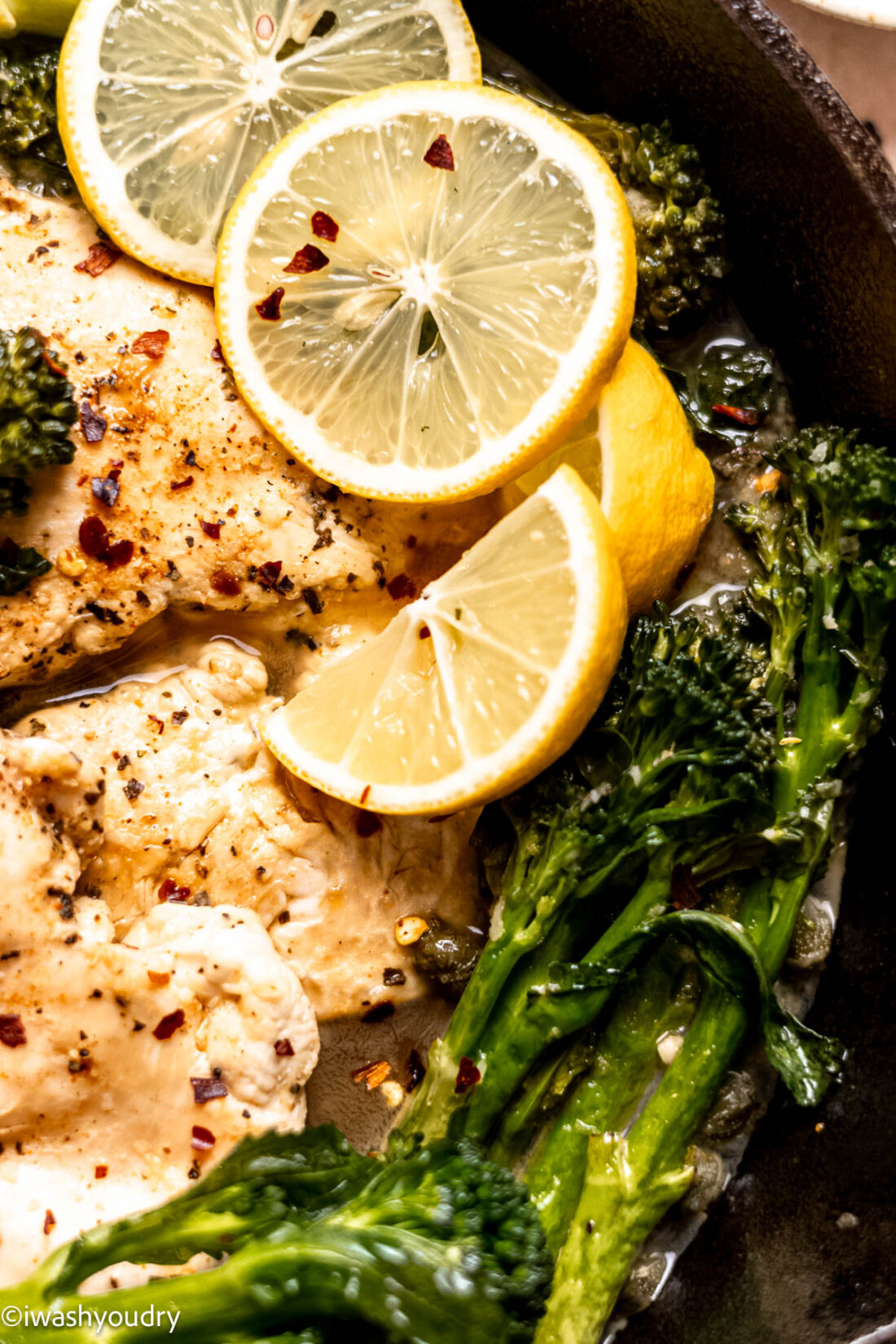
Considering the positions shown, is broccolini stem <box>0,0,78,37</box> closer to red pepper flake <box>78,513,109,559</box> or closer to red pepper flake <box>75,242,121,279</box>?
red pepper flake <box>75,242,121,279</box>

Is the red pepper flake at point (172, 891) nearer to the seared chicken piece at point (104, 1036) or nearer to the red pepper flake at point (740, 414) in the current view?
the seared chicken piece at point (104, 1036)

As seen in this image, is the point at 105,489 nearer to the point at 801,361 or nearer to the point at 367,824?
the point at 367,824

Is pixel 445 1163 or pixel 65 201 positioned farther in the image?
pixel 65 201

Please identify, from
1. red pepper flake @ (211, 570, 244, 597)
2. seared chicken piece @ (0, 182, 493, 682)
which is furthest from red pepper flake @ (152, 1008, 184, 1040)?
red pepper flake @ (211, 570, 244, 597)

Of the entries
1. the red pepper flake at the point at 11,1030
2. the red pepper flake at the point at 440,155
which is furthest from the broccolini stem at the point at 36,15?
the red pepper flake at the point at 11,1030

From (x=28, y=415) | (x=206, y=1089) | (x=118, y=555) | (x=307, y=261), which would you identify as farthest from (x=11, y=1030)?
(x=307, y=261)

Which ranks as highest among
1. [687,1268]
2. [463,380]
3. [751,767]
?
[463,380]

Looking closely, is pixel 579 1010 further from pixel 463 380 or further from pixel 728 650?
pixel 463 380

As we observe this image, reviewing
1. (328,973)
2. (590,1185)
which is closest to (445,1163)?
(590,1185)
